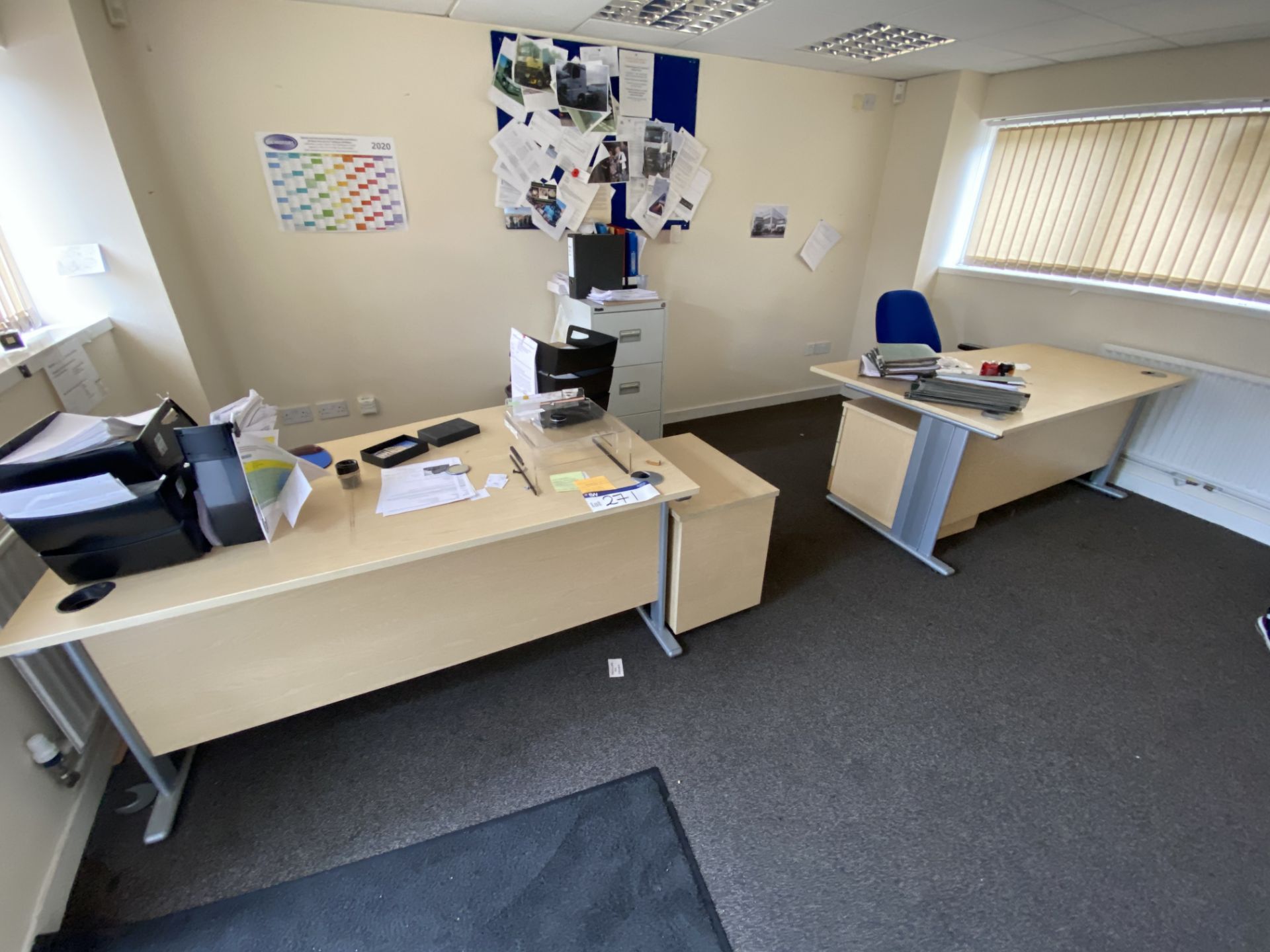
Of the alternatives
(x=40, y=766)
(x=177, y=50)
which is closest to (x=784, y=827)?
(x=40, y=766)

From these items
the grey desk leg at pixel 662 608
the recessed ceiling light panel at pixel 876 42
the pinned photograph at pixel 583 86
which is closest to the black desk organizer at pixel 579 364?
the grey desk leg at pixel 662 608

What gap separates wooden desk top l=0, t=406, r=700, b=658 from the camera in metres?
1.16

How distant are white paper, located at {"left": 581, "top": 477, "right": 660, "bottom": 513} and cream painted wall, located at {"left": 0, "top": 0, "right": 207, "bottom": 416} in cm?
207

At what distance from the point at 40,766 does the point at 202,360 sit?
1.74 m

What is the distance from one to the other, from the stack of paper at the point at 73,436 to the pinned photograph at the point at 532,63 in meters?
2.47

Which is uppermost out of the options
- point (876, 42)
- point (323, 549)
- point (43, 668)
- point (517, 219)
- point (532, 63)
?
point (876, 42)

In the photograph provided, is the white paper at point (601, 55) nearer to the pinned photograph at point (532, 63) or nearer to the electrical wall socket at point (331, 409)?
the pinned photograph at point (532, 63)

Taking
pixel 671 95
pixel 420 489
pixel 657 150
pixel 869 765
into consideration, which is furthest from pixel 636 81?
pixel 869 765

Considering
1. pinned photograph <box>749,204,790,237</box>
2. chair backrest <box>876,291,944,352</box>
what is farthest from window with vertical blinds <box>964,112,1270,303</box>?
pinned photograph <box>749,204,790,237</box>

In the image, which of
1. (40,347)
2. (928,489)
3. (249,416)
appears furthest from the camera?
(928,489)

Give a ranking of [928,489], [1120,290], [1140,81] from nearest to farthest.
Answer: [928,489] < [1140,81] < [1120,290]

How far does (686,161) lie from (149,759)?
3.68 meters

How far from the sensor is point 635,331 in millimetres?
3078

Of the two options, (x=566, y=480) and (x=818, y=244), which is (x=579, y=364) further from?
(x=818, y=244)
